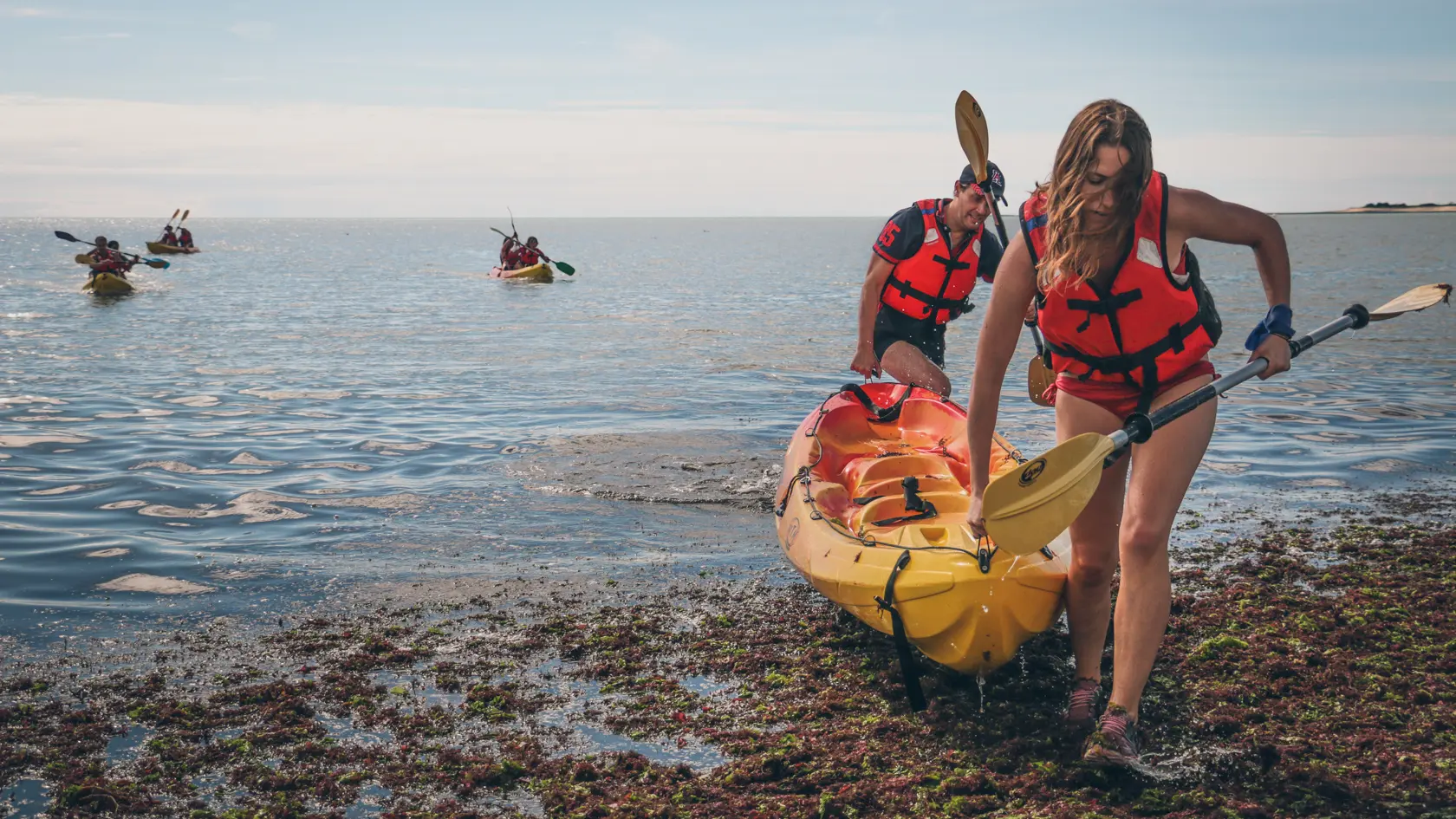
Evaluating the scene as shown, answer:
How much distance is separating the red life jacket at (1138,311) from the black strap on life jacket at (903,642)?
1239 millimetres

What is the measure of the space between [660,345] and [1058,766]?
1681 centimetres

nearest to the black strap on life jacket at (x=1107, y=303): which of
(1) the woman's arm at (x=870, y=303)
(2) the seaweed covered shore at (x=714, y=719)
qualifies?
(2) the seaweed covered shore at (x=714, y=719)

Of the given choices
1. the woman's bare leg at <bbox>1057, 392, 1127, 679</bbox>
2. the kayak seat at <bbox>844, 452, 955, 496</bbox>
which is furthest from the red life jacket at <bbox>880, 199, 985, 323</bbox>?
the woman's bare leg at <bbox>1057, 392, 1127, 679</bbox>

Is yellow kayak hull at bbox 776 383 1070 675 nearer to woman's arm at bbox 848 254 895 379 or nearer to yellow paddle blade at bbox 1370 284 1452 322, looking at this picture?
woman's arm at bbox 848 254 895 379

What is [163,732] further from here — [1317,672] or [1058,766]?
[1317,672]

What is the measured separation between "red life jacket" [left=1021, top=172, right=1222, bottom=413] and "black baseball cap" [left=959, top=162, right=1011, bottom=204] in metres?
2.21

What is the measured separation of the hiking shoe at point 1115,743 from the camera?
3715mm

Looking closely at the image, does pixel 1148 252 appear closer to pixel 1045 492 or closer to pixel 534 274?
pixel 1045 492

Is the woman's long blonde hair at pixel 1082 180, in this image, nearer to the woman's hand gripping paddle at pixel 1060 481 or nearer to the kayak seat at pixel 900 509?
the woman's hand gripping paddle at pixel 1060 481

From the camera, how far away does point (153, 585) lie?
6359 mm

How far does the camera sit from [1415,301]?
15.2ft

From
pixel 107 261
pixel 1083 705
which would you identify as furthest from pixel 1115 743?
pixel 107 261

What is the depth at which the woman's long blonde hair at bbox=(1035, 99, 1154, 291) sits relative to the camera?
323 cm

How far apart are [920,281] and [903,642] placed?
10.4ft
